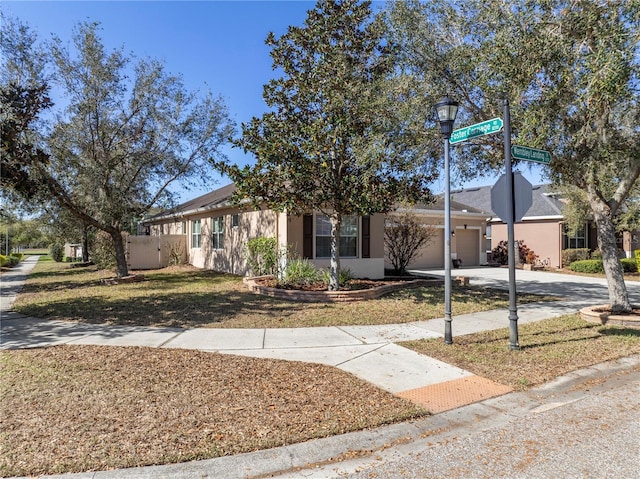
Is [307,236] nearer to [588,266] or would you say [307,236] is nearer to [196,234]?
[196,234]

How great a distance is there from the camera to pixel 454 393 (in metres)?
4.48

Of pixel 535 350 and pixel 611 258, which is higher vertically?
pixel 611 258

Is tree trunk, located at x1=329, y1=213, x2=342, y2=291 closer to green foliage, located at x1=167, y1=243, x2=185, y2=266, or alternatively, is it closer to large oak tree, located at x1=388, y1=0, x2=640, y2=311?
large oak tree, located at x1=388, y1=0, x2=640, y2=311

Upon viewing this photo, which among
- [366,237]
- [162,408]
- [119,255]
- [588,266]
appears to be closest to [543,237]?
[588,266]

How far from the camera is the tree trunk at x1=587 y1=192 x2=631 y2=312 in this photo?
320 inches

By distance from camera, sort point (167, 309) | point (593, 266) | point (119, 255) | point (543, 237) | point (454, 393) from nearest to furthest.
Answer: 1. point (454, 393)
2. point (167, 309)
3. point (119, 255)
4. point (593, 266)
5. point (543, 237)

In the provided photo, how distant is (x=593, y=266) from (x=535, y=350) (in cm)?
1632

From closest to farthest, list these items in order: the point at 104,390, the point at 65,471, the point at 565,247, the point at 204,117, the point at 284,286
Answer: the point at 65,471 < the point at 104,390 < the point at 284,286 < the point at 204,117 < the point at 565,247

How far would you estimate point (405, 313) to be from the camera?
8.80 meters

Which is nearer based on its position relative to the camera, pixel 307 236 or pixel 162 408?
pixel 162 408

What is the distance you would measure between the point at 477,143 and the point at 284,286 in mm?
6196

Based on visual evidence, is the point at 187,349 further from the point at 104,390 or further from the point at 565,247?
the point at 565,247

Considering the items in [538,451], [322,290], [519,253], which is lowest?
[538,451]

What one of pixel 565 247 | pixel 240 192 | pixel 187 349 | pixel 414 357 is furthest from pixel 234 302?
pixel 565 247
